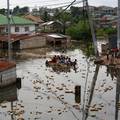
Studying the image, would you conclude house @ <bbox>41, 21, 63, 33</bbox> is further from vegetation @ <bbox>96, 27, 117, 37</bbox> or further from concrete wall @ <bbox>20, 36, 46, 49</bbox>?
concrete wall @ <bbox>20, 36, 46, 49</bbox>

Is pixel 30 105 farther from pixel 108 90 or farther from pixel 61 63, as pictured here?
pixel 61 63

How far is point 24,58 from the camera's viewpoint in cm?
4888

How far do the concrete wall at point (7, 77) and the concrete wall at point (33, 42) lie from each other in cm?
2982

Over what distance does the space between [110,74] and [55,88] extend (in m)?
7.21

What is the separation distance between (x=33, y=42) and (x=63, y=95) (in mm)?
35644

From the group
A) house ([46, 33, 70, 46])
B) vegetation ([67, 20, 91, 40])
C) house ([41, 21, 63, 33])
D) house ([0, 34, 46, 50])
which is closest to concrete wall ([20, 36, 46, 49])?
house ([0, 34, 46, 50])

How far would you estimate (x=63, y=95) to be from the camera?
26.5m

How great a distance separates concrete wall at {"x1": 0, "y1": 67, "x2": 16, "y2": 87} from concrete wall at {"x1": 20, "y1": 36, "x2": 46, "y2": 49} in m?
29.8

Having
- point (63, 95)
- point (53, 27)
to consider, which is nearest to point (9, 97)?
point (63, 95)

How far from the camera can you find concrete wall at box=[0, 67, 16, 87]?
2810cm

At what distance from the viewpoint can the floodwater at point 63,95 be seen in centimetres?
2170

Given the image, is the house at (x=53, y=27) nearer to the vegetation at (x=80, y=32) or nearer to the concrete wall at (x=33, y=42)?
the vegetation at (x=80, y=32)

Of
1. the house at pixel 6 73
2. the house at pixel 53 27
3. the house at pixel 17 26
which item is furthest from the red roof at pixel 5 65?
the house at pixel 53 27

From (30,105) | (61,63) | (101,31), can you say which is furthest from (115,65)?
(101,31)
